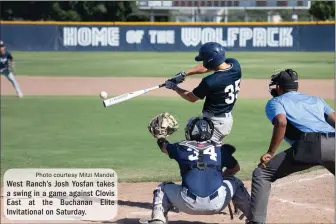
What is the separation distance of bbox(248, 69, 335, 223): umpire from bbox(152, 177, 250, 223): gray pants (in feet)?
0.47

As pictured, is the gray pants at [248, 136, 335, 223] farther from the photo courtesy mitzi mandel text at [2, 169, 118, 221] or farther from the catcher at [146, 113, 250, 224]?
the photo courtesy mitzi mandel text at [2, 169, 118, 221]

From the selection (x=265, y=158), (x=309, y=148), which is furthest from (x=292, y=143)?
(x=265, y=158)

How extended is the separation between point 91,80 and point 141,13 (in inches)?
705

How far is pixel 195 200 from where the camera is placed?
5.82m

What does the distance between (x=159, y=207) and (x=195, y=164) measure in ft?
1.57

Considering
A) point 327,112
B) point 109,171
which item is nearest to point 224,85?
point 327,112

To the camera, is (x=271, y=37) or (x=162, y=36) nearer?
(x=271, y=37)

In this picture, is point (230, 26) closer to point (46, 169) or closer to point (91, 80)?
point (91, 80)

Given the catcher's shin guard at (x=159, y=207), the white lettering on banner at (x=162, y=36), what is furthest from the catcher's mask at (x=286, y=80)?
the white lettering on banner at (x=162, y=36)

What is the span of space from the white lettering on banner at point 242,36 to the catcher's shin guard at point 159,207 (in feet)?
109

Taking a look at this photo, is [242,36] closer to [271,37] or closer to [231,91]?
[271,37]

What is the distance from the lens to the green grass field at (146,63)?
3024 cm

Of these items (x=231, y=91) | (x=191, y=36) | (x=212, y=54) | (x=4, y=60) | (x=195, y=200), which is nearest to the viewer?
(x=195, y=200)

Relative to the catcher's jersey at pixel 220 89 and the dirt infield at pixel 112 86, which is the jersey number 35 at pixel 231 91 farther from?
the dirt infield at pixel 112 86
